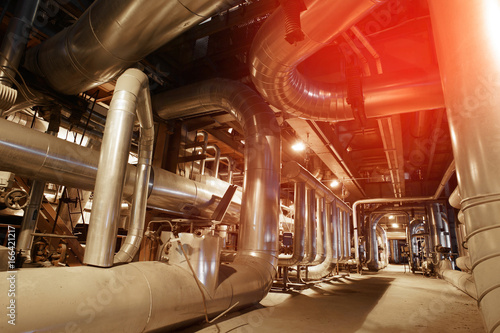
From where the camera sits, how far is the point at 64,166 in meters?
2.61

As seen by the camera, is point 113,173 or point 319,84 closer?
point 113,173

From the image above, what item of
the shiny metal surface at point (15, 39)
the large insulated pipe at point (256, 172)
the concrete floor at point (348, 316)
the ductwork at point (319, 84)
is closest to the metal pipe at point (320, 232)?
the concrete floor at point (348, 316)

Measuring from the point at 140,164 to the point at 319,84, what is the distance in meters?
2.05

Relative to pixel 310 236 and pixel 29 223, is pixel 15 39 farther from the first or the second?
pixel 310 236

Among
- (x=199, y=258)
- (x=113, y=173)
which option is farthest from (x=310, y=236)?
(x=113, y=173)

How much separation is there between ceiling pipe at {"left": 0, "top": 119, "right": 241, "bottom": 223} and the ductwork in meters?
1.62

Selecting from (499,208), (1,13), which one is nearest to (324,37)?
(499,208)

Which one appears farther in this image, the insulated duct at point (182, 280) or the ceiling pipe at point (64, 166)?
the ceiling pipe at point (64, 166)

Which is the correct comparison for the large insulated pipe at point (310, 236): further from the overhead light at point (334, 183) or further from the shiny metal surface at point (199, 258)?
the overhead light at point (334, 183)

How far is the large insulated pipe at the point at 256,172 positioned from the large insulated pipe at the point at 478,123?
2.00 meters

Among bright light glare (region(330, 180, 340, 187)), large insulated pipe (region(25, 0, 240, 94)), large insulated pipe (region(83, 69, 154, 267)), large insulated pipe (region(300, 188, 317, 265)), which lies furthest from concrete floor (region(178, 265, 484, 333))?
bright light glare (region(330, 180, 340, 187))

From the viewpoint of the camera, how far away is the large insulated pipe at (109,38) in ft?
6.79

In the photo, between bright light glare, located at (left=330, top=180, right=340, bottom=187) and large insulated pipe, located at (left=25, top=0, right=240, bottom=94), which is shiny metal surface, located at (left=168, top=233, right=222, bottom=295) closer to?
large insulated pipe, located at (left=25, top=0, right=240, bottom=94)

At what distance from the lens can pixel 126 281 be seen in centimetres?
163
